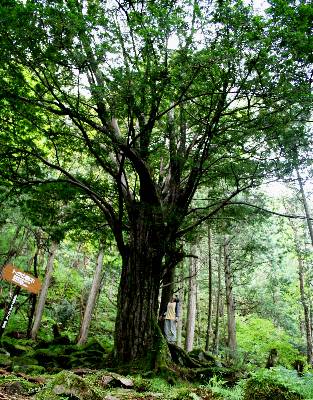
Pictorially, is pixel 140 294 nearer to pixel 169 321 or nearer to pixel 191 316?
pixel 169 321

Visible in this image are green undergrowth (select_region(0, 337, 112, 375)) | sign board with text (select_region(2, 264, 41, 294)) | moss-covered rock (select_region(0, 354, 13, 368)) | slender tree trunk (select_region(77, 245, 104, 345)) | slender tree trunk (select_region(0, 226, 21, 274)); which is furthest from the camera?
slender tree trunk (select_region(77, 245, 104, 345))

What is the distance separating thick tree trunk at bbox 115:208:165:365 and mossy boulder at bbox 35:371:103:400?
375 centimetres

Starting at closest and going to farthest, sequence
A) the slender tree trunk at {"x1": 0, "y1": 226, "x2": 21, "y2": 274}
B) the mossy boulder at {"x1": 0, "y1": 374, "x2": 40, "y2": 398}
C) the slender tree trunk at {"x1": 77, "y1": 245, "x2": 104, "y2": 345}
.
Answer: the mossy boulder at {"x1": 0, "y1": 374, "x2": 40, "y2": 398}, the slender tree trunk at {"x1": 0, "y1": 226, "x2": 21, "y2": 274}, the slender tree trunk at {"x1": 77, "y1": 245, "x2": 104, "y2": 345}

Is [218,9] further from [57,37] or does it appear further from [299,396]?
[299,396]

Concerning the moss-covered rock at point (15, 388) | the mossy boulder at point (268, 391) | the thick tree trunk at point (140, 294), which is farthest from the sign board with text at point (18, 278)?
the mossy boulder at point (268, 391)

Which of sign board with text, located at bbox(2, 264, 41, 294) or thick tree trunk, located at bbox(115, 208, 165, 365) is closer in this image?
thick tree trunk, located at bbox(115, 208, 165, 365)

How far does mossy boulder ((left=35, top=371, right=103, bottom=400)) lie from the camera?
327 centimetres

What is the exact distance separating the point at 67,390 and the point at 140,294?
4295 mm

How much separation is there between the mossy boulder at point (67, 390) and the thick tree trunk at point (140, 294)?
3.75m

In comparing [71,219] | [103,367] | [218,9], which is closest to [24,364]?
[103,367]

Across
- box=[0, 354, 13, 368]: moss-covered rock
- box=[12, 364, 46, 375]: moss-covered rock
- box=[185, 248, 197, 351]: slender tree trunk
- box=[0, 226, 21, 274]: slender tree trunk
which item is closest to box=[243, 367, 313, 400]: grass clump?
box=[12, 364, 46, 375]: moss-covered rock

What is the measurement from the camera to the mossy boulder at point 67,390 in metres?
3.27

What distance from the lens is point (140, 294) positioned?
298 inches

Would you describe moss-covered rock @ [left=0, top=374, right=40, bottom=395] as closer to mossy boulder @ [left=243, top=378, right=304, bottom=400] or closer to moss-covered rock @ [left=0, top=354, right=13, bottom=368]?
mossy boulder @ [left=243, top=378, right=304, bottom=400]
